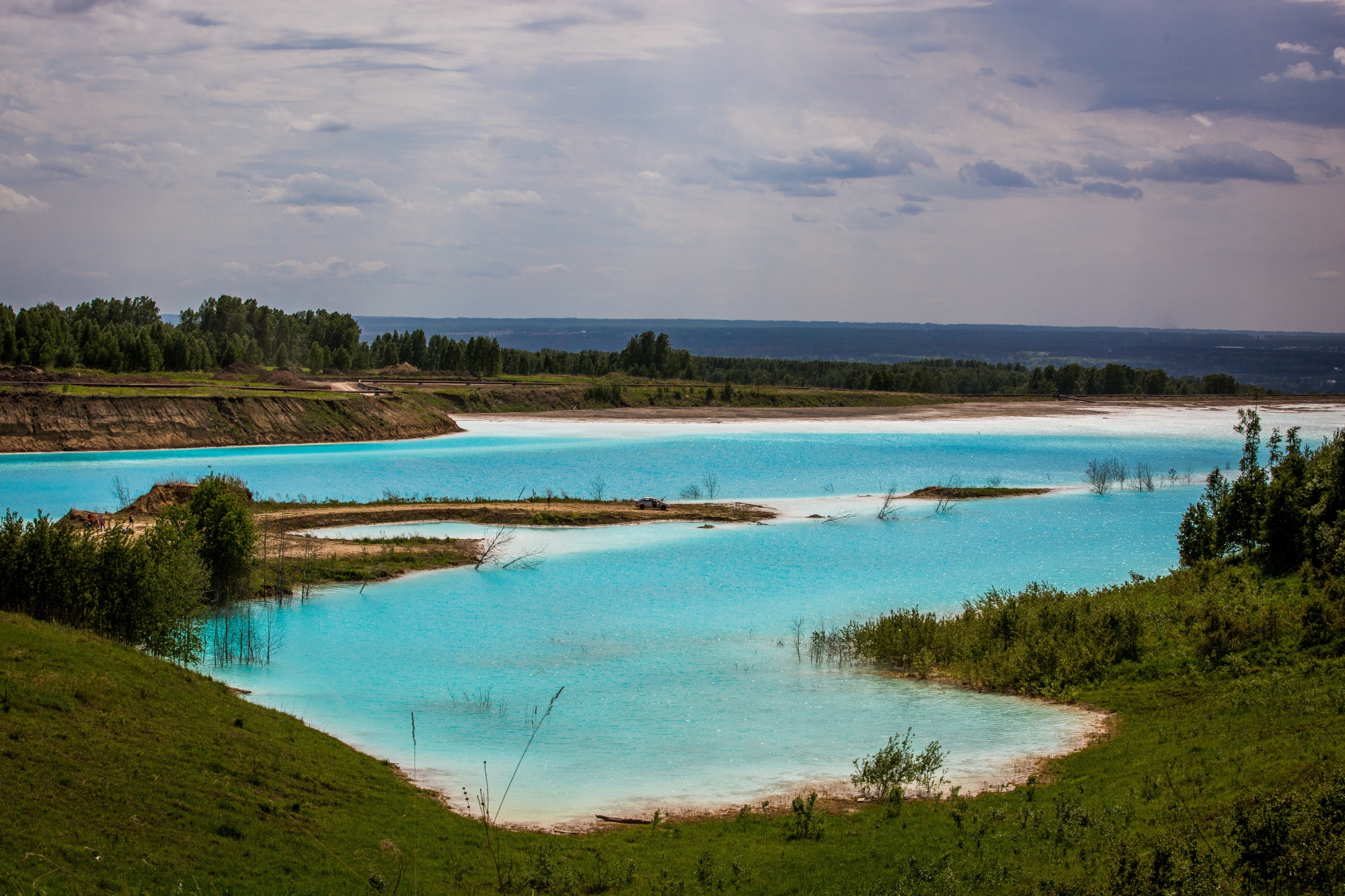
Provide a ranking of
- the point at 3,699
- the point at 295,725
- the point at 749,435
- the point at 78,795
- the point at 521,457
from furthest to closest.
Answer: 1. the point at 749,435
2. the point at 521,457
3. the point at 295,725
4. the point at 3,699
5. the point at 78,795

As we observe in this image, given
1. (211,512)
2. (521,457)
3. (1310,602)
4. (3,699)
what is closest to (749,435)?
(521,457)

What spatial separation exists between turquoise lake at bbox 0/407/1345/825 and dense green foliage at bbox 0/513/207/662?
1936 mm

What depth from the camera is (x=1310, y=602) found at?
1886cm

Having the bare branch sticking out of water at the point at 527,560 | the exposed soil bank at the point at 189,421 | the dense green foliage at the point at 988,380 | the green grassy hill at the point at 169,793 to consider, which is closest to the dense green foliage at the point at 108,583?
the green grassy hill at the point at 169,793

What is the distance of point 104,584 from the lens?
1905 centimetres

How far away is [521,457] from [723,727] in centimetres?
4812

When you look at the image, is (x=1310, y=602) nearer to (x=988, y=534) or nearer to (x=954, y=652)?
(x=954, y=652)

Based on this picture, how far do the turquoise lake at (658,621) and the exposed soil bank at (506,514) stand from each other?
3.62 ft

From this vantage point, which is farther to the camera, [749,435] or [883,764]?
[749,435]

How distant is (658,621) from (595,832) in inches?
540

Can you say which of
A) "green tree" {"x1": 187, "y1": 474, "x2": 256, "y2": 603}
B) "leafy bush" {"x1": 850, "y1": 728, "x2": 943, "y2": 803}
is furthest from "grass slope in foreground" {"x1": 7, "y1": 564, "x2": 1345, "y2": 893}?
"green tree" {"x1": 187, "y1": 474, "x2": 256, "y2": 603}

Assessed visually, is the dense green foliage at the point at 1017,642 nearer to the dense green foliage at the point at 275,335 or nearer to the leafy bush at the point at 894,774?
the leafy bush at the point at 894,774

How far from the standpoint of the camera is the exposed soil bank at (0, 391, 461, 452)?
62.3 m

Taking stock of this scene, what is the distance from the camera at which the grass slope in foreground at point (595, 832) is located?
370 inches
